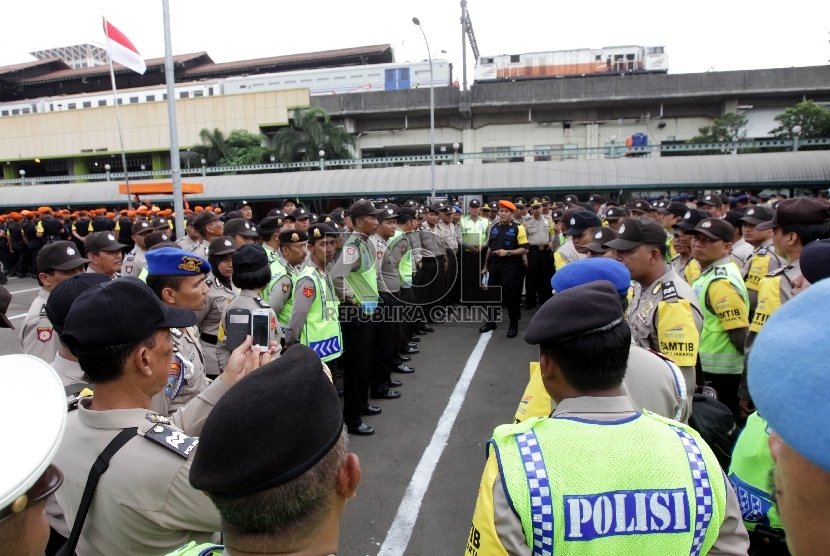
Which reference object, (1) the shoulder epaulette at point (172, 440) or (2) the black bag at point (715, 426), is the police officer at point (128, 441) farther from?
(2) the black bag at point (715, 426)

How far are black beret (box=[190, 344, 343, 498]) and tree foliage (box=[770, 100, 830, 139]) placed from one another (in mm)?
34664

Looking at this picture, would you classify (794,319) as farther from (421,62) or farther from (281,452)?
(421,62)

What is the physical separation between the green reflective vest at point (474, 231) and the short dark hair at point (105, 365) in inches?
333

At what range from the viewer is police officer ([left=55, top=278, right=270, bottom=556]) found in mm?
1553

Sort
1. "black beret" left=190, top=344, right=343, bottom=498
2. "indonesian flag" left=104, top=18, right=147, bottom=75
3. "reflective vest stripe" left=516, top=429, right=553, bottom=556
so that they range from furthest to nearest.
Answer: "indonesian flag" left=104, top=18, right=147, bottom=75, "reflective vest stripe" left=516, top=429, right=553, bottom=556, "black beret" left=190, top=344, right=343, bottom=498

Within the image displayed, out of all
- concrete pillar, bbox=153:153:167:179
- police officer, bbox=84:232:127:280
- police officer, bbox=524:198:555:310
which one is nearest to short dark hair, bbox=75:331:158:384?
police officer, bbox=84:232:127:280

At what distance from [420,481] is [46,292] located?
3419 millimetres

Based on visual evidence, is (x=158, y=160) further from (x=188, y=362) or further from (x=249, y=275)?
(x=188, y=362)

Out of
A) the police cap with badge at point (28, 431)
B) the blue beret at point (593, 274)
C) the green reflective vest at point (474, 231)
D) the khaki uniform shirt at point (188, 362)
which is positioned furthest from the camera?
the green reflective vest at point (474, 231)

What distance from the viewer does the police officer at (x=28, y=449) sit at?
0.85 meters

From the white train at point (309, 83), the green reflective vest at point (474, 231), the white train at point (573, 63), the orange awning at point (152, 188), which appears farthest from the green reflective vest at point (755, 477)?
the white train at point (573, 63)

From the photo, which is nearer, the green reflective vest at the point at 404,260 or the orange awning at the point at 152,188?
the green reflective vest at the point at 404,260

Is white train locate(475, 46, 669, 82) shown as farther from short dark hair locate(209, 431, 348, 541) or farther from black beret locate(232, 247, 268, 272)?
short dark hair locate(209, 431, 348, 541)

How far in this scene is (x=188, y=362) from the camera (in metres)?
2.75
